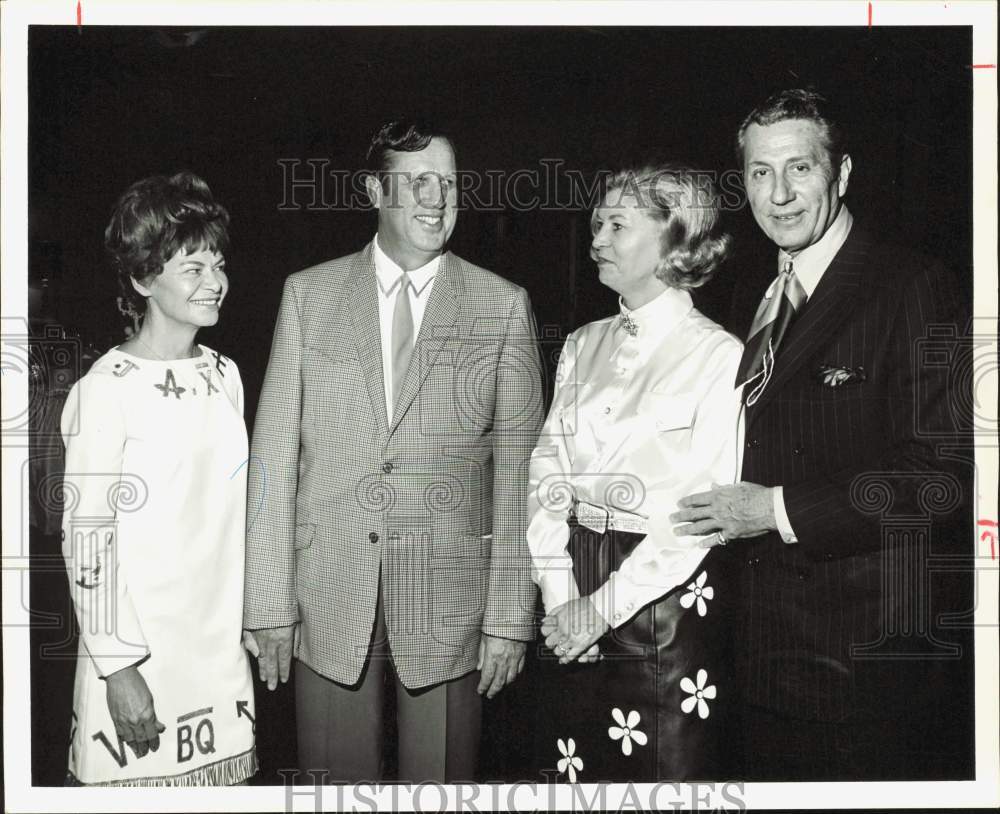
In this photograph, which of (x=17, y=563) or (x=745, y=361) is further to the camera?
(x=17, y=563)

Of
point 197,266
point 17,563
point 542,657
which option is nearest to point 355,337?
point 197,266

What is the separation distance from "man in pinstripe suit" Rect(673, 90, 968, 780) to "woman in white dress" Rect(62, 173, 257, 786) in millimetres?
1208

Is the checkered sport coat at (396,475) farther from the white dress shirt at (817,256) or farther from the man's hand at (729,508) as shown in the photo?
the white dress shirt at (817,256)

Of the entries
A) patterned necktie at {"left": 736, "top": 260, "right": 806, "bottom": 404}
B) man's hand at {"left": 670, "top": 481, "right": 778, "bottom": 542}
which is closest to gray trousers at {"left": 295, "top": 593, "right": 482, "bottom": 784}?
man's hand at {"left": 670, "top": 481, "right": 778, "bottom": 542}

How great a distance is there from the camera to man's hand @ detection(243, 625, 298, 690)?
2.44 m

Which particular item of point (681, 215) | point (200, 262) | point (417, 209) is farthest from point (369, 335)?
point (681, 215)

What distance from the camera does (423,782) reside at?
247 cm

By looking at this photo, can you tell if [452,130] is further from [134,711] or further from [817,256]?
[134,711]

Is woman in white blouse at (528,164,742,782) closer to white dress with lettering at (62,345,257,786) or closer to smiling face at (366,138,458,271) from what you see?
smiling face at (366,138,458,271)

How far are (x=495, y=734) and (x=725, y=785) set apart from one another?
0.62 metres

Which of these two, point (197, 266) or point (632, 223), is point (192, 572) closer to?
point (197, 266)

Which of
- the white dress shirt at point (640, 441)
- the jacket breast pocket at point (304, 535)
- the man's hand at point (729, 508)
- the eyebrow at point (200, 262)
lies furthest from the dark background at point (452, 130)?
the man's hand at point (729, 508)

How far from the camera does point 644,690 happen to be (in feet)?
7.97

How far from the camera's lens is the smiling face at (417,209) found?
2412 mm
